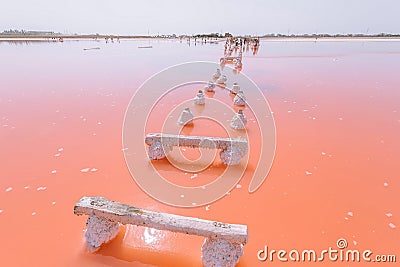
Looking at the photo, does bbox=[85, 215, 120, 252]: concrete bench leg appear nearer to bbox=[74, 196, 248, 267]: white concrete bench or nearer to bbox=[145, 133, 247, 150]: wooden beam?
bbox=[74, 196, 248, 267]: white concrete bench

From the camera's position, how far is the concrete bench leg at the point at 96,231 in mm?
3445

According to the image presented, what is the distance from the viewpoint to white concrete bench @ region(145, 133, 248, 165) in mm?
5527

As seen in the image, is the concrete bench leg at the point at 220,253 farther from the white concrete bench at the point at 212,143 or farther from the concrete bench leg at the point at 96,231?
the white concrete bench at the point at 212,143

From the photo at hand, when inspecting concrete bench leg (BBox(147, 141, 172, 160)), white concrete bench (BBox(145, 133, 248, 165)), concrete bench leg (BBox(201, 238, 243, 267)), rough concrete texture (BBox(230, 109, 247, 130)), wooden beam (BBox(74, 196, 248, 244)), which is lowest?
concrete bench leg (BBox(201, 238, 243, 267))

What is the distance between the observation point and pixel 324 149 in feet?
21.3

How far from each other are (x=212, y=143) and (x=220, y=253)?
108 inches

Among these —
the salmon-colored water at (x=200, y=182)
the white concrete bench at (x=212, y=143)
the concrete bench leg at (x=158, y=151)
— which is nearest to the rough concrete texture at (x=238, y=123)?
the salmon-colored water at (x=200, y=182)

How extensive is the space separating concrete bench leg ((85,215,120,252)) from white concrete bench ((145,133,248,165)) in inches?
98.3

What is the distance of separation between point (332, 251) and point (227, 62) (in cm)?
2235

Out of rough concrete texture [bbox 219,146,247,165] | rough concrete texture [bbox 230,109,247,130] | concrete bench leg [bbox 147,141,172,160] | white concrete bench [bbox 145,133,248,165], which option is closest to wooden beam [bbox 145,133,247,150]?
white concrete bench [bbox 145,133,248,165]

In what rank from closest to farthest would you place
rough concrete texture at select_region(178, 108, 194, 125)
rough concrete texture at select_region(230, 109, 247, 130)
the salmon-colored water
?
the salmon-colored water
rough concrete texture at select_region(230, 109, 247, 130)
rough concrete texture at select_region(178, 108, 194, 125)

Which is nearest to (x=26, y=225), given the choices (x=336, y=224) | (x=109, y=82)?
(x=336, y=224)

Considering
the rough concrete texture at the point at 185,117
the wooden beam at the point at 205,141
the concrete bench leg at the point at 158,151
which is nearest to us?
the wooden beam at the point at 205,141

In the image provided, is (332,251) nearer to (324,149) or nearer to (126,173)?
(324,149)
